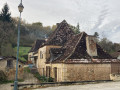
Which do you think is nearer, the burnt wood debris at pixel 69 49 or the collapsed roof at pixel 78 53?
the collapsed roof at pixel 78 53

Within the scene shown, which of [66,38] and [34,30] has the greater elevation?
[34,30]

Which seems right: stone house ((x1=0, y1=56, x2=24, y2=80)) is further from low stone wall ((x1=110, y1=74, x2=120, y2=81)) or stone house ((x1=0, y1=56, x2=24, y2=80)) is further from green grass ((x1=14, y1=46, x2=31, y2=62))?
green grass ((x1=14, y1=46, x2=31, y2=62))

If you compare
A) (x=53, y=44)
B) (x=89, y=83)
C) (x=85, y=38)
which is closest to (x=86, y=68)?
(x=89, y=83)

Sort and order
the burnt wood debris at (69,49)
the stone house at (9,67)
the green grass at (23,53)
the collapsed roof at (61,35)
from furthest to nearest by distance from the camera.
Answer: the green grass at (23,53) < the collapsed roof at (61,35) < the stone house at (9,67) < the burnt wood debris at (69,49)

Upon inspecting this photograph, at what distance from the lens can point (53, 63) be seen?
18.9m

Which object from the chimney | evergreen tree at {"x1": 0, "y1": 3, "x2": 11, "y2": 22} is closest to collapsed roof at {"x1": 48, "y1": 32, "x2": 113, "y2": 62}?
the chimney

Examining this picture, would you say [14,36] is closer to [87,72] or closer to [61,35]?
[61,35]

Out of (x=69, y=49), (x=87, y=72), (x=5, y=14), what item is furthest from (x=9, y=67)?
(x=5, y=14)

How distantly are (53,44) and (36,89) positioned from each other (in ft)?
37.6

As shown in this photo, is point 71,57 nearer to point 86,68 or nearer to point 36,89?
point 86,68

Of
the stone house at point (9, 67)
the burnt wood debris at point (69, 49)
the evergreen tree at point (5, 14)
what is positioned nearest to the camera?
the burnt wood debris at point (69, 49)

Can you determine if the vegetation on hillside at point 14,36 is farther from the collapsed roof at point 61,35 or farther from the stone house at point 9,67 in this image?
the stone house at point 9,67

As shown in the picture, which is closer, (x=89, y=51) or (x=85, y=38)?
(x=89, y=51)

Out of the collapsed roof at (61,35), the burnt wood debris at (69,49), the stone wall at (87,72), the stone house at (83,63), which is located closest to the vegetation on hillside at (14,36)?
the collapsed roof at (61,35)
